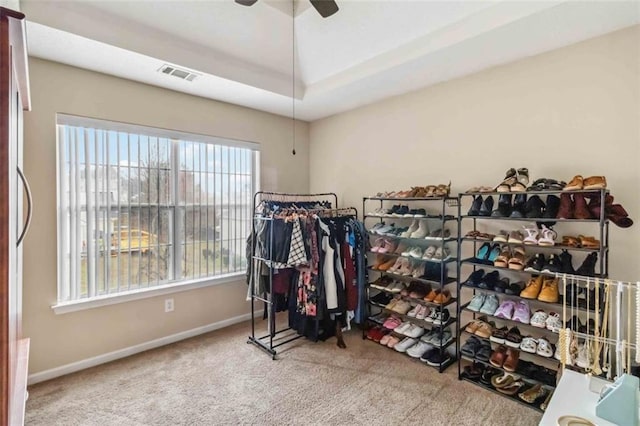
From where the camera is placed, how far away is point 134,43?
7.57 feet

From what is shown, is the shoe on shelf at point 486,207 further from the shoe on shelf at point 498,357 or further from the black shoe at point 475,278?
the shoe on shelf at point 498,357

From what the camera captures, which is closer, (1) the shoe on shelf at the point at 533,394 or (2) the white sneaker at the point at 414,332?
(1) the shoe on shelf at the point at 533,394

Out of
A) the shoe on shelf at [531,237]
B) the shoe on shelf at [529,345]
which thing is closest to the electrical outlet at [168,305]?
the shoe on shelf at [529,345]

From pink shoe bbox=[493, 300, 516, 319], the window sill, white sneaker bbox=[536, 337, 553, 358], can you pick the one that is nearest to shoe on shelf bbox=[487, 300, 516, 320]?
pink shoe bbox=[493, 300, 516, 319]

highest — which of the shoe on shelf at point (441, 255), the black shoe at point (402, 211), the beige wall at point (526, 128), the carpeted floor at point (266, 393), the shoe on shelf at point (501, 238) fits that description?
the beige wall at point (526, 128)

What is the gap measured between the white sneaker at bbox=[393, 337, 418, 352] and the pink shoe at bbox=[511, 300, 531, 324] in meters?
0.95

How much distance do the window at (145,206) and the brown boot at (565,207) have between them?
9.55ft

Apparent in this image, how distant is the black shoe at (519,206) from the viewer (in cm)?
218

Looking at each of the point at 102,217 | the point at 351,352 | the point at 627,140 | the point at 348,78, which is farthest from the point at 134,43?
the point at 627,140

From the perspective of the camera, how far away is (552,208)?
2107mm

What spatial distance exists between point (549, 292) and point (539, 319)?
7.7 inches

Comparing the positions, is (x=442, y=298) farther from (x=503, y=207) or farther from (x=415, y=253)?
(x=503, y=207)

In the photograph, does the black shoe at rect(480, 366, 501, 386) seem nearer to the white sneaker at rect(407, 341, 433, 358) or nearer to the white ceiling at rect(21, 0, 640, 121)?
the white sneaker at rect(407, 341, 433, 358)

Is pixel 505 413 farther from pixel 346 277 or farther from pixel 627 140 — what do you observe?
pixel 627 140
